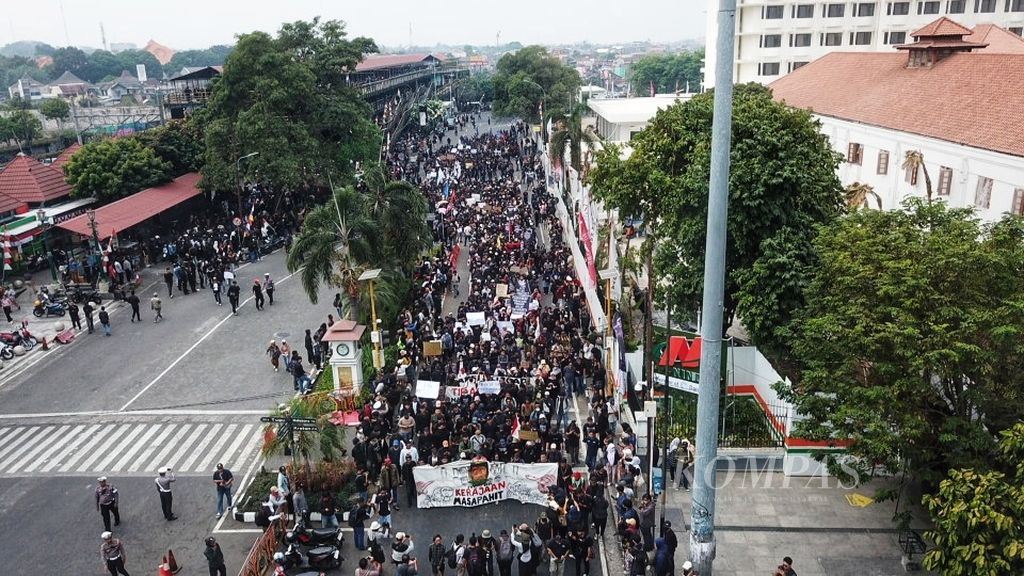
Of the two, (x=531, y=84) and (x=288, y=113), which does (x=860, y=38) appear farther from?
(x=288, y=113)

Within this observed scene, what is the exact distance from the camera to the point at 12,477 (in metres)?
19.3

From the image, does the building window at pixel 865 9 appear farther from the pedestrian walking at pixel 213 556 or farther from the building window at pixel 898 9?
the pedestrian walking at pixel 213 556

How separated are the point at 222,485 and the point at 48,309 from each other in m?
20.0

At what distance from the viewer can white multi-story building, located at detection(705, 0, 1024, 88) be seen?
61844mm

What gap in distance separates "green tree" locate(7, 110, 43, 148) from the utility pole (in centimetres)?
9164

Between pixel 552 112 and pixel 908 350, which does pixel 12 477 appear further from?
pixel 552 112

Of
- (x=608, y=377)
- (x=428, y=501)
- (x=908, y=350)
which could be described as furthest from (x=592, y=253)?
(x=908, y=350)

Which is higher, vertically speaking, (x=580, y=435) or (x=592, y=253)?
(x=592, y=253)

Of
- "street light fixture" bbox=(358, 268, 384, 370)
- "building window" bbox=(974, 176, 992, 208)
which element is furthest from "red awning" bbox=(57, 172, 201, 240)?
"building window" bbox=(974, 176, 992, 208)

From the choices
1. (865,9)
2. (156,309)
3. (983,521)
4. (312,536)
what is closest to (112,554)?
(312,536)

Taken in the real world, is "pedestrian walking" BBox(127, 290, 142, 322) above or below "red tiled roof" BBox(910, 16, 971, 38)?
below

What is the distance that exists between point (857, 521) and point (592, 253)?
13.1 meters

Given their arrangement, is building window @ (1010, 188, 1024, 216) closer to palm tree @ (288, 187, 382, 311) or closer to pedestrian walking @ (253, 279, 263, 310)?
palm tree @ (288, 187, 382, 311)

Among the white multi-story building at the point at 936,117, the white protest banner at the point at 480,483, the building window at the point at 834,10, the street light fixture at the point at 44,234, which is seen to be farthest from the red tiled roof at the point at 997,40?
the street light fixture at the point at 44,234
